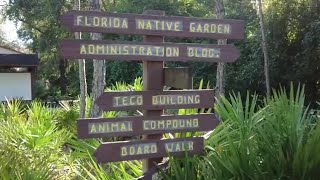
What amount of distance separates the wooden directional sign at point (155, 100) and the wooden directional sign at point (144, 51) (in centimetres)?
32

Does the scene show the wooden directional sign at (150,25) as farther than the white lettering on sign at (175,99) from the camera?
No

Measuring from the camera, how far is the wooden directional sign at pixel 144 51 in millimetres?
3973

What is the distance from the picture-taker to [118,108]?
4164mm

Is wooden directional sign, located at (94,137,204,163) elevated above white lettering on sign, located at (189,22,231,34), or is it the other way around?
white lettering on sign, located at (189,22,231,34)

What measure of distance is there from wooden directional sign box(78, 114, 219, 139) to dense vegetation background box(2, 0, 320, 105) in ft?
37.9

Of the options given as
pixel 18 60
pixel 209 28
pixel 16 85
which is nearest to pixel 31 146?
pixel 209 28

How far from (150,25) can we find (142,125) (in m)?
0.92

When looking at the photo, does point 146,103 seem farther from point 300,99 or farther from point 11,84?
point 11,84

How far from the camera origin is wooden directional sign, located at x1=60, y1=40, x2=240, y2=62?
13.0 ft

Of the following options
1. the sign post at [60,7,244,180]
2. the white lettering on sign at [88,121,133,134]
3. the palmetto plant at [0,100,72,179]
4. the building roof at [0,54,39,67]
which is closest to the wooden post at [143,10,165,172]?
the sign post at [60,7,244,180]

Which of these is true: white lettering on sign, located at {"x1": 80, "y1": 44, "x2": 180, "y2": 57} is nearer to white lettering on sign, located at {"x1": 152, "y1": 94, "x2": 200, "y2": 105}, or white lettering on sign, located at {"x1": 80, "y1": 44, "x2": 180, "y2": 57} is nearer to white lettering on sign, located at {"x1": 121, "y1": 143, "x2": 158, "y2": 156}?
white lettering on sign, located at {"x1": 152, "y1": 94, "x2": 200, "y2": 105}

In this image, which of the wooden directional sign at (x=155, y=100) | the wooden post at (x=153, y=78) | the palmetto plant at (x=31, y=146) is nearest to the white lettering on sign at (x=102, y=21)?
the wooden post at (x=153, y=78)

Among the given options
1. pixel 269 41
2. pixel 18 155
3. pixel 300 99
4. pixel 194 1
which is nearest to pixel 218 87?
pixel 269 41

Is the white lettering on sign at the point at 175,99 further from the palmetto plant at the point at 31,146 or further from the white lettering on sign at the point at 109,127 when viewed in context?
the palmetto plant at the point at 31,146
